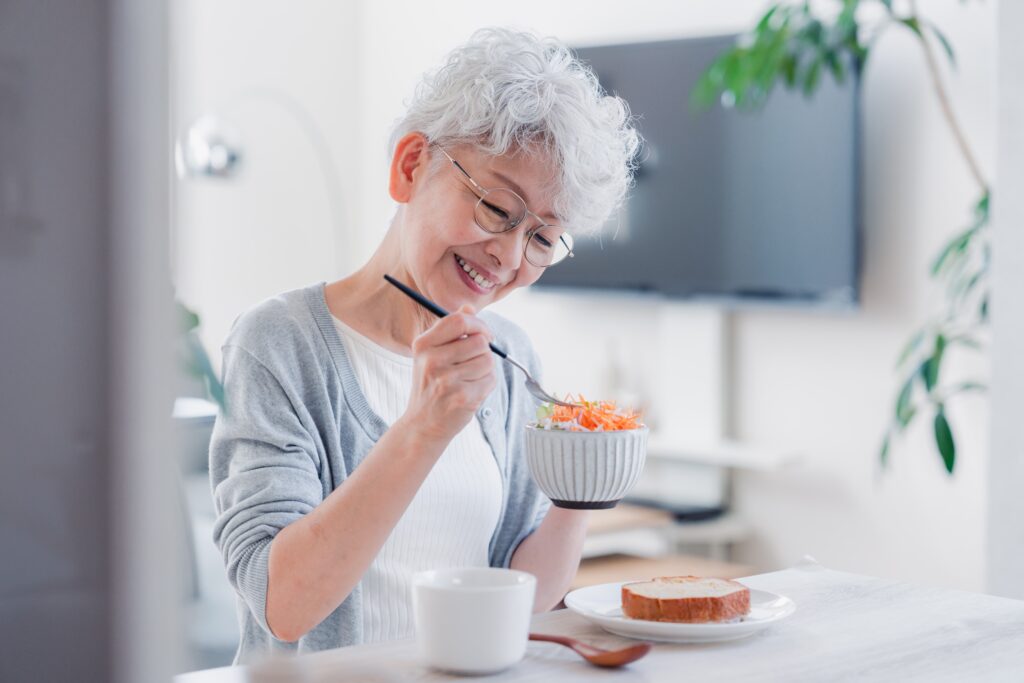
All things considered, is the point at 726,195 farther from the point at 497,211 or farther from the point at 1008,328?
the point at 497,211

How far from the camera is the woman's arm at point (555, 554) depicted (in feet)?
4.93

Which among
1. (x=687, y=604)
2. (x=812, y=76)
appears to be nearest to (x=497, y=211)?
(x=687, y=604)

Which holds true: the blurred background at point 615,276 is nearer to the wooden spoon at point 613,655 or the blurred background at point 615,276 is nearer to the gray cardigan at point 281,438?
the gray cardigan at point 281,438

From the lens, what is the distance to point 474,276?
1.42 meters

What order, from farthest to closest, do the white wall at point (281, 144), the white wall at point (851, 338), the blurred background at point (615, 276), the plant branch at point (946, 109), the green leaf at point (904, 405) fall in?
the white wall at point (281, 144)
the white wall at point (851, 338)
the plant branch at point (946, 109)
the green leaf at point (904, 405)
the blurred background at point (615, 276)

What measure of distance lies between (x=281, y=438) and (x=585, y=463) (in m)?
0.35

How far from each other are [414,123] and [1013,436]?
137 cm

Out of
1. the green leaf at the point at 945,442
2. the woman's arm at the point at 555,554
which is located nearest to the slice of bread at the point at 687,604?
the woman's arm at the point at 555,554

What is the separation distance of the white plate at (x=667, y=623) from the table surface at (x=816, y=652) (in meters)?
0.01

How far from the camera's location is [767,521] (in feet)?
12.3

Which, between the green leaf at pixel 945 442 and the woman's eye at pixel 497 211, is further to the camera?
the green leaf at pixel 945 442

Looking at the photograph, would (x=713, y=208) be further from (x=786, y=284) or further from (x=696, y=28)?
(x=696, y=28)

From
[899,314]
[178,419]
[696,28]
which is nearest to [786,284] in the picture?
[899,314]

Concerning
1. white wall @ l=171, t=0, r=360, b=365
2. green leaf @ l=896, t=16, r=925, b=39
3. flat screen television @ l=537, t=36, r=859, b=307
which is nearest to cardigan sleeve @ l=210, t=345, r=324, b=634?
green leaf @ l=896, t=16, r=925, b=39
